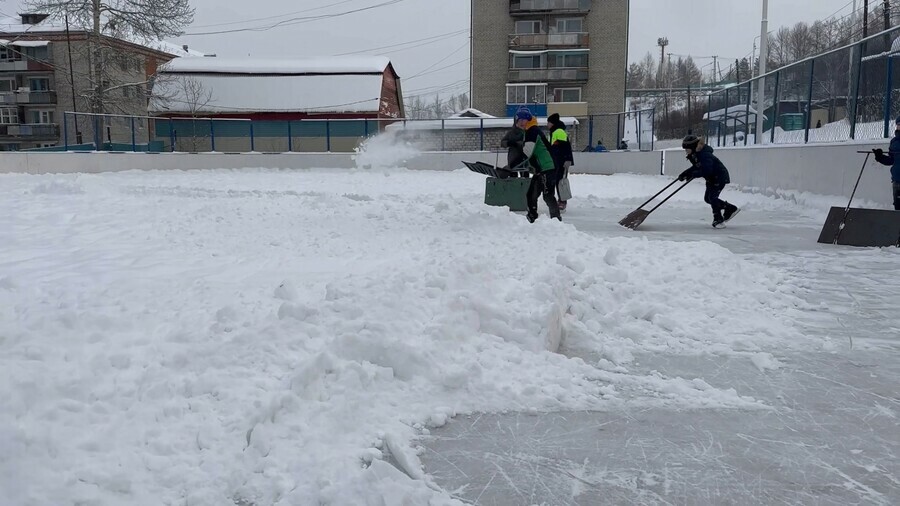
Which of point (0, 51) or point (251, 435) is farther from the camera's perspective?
point (0, 51)

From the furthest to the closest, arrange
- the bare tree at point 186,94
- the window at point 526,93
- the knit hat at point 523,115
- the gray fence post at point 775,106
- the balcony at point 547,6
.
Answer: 1. the balcony at point 547,6
2. the window at point 526,93
3. the bare tree at point 186,94
4. the gray fence post at point 775,106
5. the knit hat at point 523,115

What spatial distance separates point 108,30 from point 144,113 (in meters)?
13.9

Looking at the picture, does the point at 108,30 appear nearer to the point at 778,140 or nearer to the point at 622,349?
the point at 778,140

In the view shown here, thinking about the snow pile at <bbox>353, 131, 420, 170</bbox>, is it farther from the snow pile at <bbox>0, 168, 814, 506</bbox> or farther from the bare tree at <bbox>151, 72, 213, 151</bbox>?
the snow pile at <bbox>0, 168, 814, 506</bbox>

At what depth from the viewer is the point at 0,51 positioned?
191ft

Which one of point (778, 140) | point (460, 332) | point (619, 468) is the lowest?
point (619, 468)

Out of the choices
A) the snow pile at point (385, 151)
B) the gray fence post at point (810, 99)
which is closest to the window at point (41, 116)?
the snow pile at point (385, 151)

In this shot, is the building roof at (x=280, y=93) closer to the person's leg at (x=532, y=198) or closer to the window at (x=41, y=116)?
the window at (x=41, y=116)

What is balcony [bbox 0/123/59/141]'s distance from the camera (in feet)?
180

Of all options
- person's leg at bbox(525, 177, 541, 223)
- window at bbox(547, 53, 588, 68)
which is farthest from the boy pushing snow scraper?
window at bbox(547, 53, 588, 68)

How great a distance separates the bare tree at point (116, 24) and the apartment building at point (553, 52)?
75.9 feet

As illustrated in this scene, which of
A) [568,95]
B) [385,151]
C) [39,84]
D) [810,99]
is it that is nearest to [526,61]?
[568,95]

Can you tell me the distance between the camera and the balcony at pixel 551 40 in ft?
154

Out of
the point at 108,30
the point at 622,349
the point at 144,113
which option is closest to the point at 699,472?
the point at 622,349
